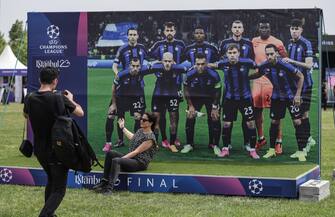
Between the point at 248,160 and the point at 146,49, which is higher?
the point at 146,49

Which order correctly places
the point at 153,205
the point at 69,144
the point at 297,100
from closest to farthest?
1. the point at 69,144
2. the point at 153,205
3. the point at 297,100

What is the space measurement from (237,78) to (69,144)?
4.71 m

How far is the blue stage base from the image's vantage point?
8023mm

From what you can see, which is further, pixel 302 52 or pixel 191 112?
pixel 191 112

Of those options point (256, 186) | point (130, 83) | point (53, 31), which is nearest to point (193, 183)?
point (256, 186)

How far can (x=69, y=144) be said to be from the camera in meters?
5.82

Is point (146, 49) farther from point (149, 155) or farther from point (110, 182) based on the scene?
point (110, 182)

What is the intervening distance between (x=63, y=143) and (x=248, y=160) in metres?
4.89

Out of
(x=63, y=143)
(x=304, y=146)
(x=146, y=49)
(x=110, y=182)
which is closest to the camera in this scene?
(x=63, y=143)

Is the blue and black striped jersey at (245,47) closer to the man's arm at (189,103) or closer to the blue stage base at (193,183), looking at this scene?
the man's arm at (189,103)

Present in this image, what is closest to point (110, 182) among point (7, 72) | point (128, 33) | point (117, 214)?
point (117, 214)

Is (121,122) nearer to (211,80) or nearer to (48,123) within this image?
(211,80)

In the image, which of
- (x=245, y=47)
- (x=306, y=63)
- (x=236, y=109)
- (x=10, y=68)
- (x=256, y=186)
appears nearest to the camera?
(x=256, y=186)

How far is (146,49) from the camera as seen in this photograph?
10.4 meters
